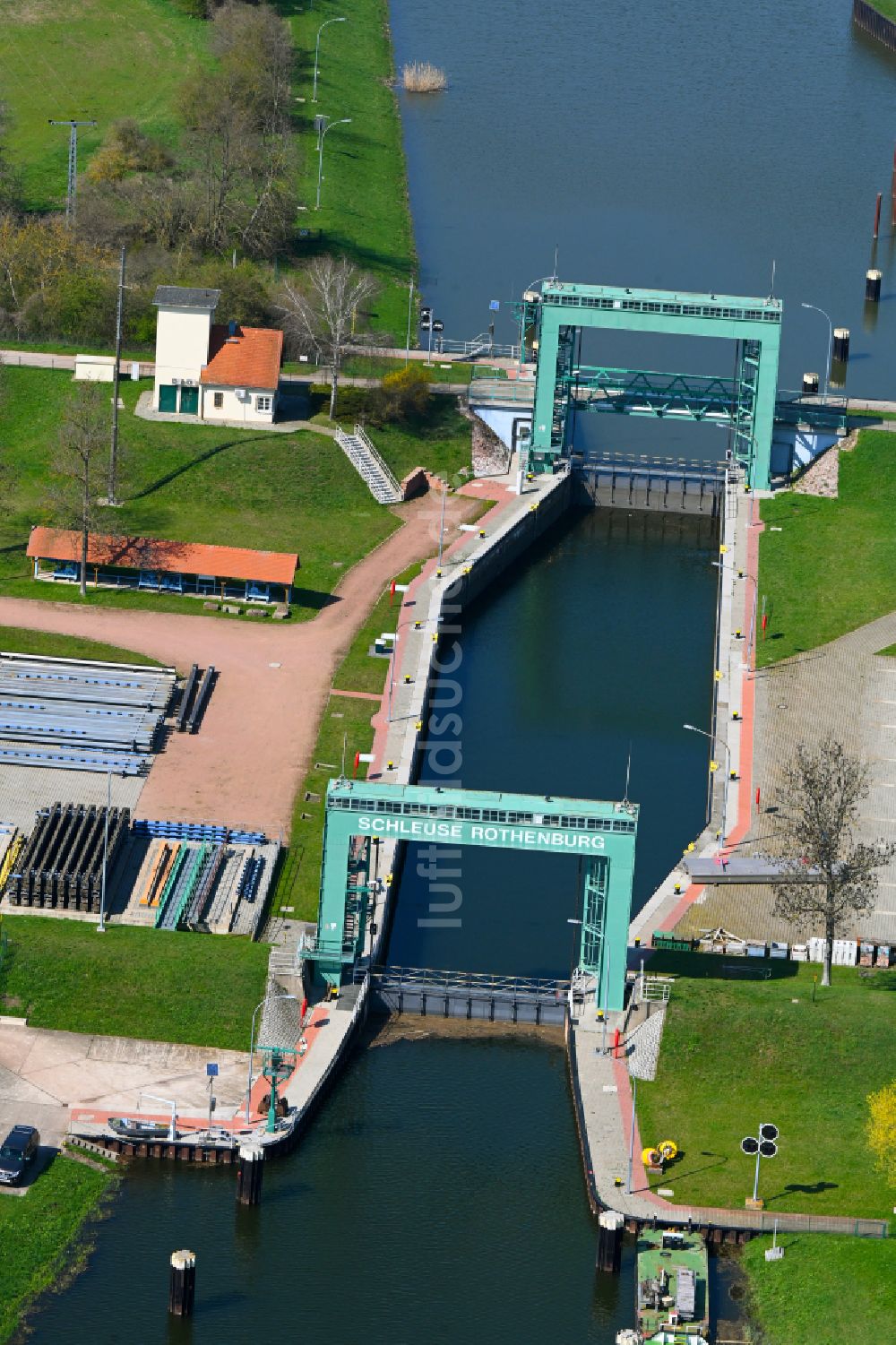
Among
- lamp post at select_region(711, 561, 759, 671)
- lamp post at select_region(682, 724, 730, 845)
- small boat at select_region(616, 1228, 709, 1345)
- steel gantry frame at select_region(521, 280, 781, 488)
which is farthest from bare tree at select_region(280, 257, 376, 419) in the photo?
small boat at select_region(616, 1228, 709, 1345)

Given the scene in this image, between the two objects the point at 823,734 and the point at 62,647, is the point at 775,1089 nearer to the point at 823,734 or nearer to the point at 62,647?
the point at 823,734

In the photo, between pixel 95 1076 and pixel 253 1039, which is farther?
pixel 253 1039

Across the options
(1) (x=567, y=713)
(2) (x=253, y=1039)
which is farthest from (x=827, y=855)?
(1) (x=567, y=713)

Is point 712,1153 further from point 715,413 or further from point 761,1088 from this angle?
point 715,413

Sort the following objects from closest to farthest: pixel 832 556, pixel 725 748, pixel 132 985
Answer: pixel 132 985 < pixel 725 748 < pixel 832 556

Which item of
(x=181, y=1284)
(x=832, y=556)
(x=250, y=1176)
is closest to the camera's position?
(x=181, y=1284)

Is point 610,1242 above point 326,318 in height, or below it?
below

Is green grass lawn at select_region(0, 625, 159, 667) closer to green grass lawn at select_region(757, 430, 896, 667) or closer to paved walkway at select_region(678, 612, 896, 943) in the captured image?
paved walkway at select_region(678, 612, 896, 943)

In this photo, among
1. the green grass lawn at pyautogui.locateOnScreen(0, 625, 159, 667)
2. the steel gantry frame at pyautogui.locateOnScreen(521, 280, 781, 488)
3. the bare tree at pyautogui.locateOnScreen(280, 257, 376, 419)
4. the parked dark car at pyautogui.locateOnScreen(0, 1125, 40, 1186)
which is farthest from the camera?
the bare tree at pyautogui.locateOnScreen(280, 257, 376, 419)
